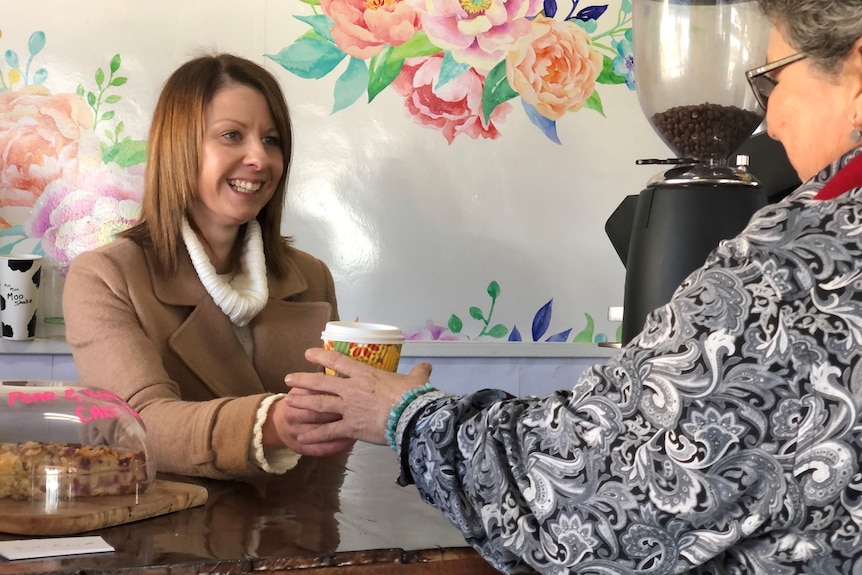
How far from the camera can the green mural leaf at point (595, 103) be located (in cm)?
292

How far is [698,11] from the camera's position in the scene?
1.61m

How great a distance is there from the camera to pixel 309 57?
2584 mm

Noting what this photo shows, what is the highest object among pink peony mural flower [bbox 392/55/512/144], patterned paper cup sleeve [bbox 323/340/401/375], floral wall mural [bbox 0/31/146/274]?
pink peony mural flower [bbox 392/55/512/144]

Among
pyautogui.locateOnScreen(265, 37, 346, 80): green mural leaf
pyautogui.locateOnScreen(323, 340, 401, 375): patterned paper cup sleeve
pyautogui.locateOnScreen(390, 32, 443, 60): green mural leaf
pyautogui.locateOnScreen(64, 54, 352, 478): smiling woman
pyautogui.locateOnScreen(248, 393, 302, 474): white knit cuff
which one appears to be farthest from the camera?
pyautogui.locateOnScreen(390, 32, 443, 60): green mural leaf

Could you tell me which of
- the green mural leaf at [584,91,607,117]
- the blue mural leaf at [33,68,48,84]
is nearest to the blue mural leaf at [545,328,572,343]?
the green mural leaf at [584,91,607,117]

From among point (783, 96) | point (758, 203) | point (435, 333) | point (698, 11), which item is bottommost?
point (435, 333)

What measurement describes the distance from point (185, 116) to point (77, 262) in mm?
376

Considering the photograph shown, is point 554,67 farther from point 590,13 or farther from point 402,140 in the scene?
point 402,140

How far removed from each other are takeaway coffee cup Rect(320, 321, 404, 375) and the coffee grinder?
536mm

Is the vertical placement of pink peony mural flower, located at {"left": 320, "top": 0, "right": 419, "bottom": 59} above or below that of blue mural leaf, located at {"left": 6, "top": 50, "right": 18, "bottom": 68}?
above

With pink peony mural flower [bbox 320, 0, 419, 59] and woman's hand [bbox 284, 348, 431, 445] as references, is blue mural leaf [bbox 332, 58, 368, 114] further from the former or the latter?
woman's hand [bbox 284, 348, 431, 445]

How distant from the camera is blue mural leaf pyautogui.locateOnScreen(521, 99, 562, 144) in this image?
9.32 feet

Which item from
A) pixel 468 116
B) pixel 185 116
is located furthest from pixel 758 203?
pixel 468 116

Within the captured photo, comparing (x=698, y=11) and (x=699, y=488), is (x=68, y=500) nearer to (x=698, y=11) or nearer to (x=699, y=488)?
(x=699, y=488)
